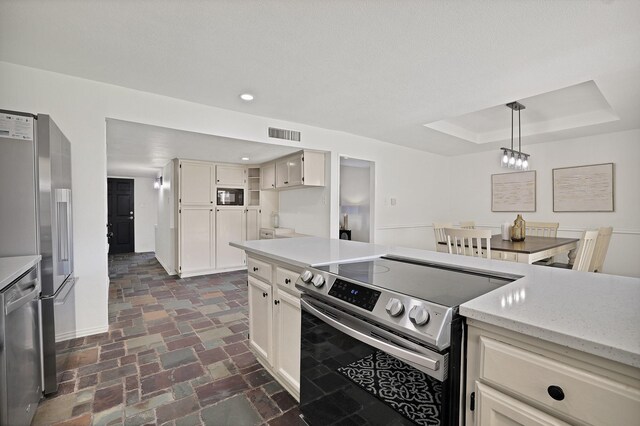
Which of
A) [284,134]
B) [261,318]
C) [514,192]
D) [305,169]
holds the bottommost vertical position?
[261,318]

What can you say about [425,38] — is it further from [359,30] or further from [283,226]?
[283,226]

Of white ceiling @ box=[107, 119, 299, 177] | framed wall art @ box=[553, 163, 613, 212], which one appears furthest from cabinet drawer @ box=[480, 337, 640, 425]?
framed wall art @ box=[553, 163, 613, 212]

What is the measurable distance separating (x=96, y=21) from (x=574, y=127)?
556cm

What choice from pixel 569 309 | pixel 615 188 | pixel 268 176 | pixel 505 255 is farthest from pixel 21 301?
pixel 615 188

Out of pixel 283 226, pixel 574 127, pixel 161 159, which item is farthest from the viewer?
pixel 283 226

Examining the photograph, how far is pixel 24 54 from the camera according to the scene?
2.27 meters

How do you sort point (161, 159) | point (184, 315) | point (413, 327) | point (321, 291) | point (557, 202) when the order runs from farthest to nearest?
1. point (161, 159)
2. point (557, 202)
3. point (184, 315)
4. point (321, 291)
5. point (413, 327)

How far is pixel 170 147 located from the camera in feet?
13.9

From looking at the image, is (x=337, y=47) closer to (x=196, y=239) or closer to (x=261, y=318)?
(x=261, y=318)

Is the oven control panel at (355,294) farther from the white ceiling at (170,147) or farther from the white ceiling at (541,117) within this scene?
the white ceiling at (541,117)

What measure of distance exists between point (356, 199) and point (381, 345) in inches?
238

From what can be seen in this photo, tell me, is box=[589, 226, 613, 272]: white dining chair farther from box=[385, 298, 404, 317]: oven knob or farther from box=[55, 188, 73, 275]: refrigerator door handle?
box=[55, 188, 73, 275]: refrigerator door handle

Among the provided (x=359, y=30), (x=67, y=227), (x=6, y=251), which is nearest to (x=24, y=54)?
(x=67, y=227)

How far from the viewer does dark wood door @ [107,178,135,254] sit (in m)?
7.80
